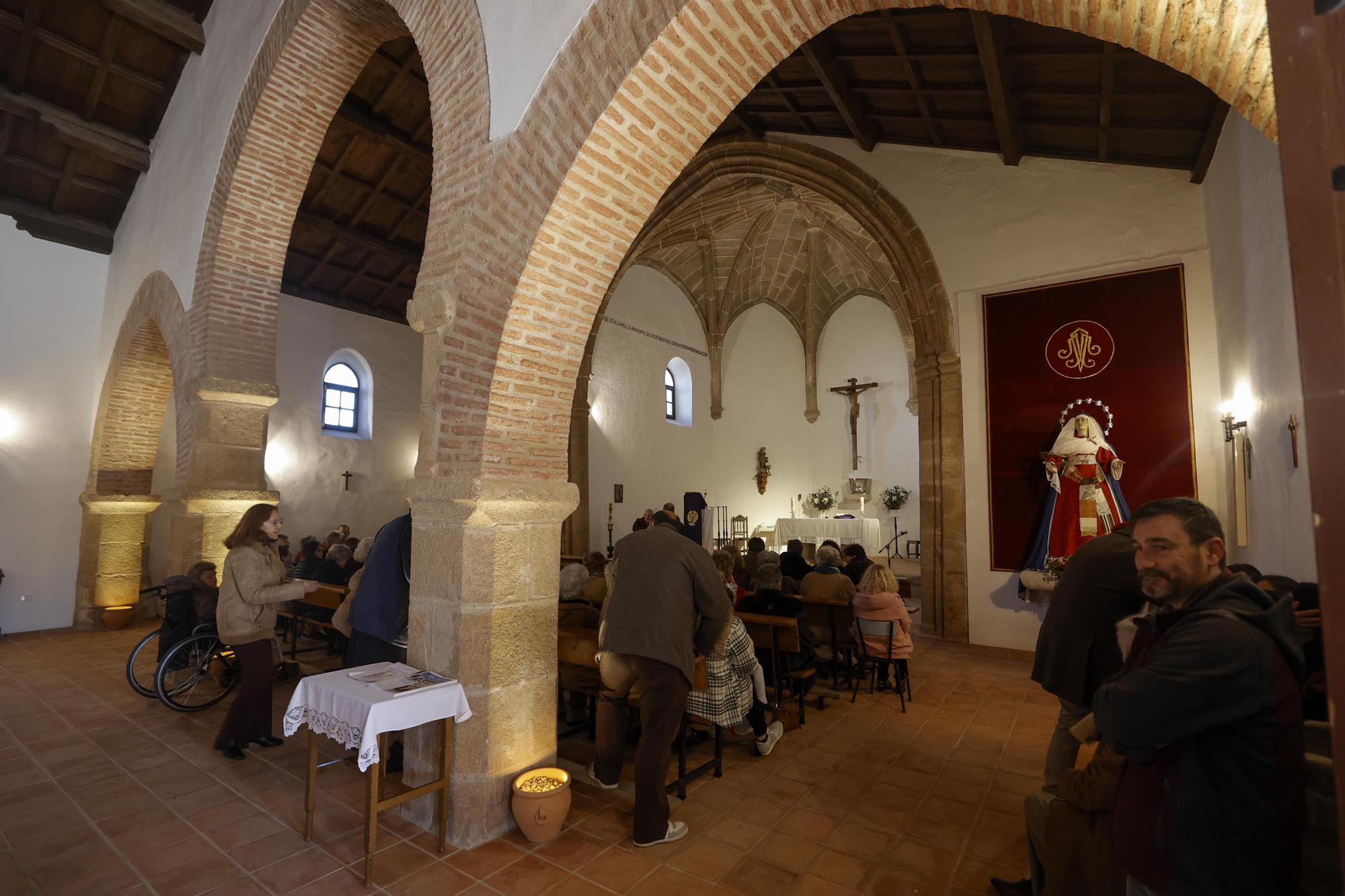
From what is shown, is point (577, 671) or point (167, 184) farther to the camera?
point (167, 184)

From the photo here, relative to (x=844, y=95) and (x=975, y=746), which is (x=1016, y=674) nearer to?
(x=975, y=746)

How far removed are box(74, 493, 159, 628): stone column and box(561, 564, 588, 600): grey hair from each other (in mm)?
7486

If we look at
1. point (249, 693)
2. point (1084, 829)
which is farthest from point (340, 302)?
point (1084, 829)

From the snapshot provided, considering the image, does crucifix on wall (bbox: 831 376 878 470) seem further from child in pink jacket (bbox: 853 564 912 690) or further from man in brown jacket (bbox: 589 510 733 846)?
man in brown jacket (bbox: 589 510 733 846)

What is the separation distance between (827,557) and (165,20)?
30.4 feet

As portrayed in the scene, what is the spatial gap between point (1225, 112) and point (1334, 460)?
6546mm

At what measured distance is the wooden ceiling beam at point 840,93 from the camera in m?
6.48

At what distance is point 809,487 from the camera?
57.5ft

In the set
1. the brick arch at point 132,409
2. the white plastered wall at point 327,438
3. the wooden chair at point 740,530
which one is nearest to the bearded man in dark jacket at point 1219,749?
the brick arch at point 132,409

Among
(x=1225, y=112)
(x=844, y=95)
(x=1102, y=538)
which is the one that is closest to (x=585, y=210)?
(x=1102, y=538)

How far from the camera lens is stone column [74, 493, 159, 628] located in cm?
918

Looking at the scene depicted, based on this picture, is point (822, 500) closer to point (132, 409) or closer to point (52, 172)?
point (132, 409)

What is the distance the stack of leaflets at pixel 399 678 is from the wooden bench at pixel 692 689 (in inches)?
28.4

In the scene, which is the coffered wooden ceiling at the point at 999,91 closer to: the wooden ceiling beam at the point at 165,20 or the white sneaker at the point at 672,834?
the white sneaker at the point at 672,834
